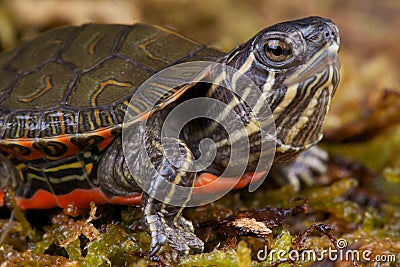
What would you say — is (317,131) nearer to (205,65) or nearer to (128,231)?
(205,65)

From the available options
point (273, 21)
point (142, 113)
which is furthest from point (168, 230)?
point (273, 21)

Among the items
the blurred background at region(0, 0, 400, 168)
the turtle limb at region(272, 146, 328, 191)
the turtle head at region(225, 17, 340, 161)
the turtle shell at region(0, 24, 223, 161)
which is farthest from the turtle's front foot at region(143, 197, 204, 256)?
the blurred background at region(0, 0, 400, 168)

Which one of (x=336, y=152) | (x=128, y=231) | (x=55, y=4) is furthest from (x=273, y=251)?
(x=55, y=4)

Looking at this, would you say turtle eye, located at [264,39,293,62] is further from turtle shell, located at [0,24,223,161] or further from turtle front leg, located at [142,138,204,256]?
turtle front leg, located at [142,138,204,256]

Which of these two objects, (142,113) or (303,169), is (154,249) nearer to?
(142,113)

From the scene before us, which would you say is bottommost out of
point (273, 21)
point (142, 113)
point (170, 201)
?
point (170, 201)

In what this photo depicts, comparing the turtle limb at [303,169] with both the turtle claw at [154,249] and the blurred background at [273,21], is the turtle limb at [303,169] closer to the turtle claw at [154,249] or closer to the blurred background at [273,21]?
the blurred background at [273,21]

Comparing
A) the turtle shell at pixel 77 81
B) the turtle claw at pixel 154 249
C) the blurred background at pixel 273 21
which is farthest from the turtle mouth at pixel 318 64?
the blurred background at pixel 273 21
